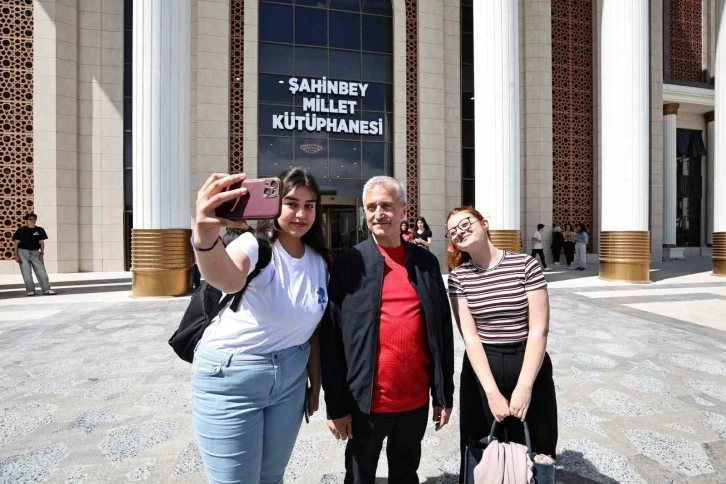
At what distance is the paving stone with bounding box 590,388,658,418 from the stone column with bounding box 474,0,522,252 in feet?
20.1

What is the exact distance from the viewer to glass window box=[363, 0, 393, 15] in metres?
14.0

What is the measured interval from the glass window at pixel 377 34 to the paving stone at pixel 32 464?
1422 cm

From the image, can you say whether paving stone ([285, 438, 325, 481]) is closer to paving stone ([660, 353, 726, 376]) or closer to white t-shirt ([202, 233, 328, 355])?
white t-shirt ([202, 233, 328, 355])

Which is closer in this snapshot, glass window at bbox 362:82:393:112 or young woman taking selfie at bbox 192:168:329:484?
young woman taking selfie at bbox 192:168:329:484

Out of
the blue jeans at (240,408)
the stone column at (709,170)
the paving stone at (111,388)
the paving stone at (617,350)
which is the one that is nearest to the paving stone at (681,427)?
the paving stone at (617,350)

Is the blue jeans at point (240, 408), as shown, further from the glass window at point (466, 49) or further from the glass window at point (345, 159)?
the glass window at point (466, 49)

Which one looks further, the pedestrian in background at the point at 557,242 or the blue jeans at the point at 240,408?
the pedestrian in background at the point at 557,242

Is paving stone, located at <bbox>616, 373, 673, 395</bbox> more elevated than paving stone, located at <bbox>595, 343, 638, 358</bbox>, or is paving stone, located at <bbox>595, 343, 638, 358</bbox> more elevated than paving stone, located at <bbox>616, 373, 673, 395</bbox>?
paving stone, located at <bbox>595, 343, 638, 358</bbox>

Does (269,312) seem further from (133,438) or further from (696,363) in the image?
(696,363)

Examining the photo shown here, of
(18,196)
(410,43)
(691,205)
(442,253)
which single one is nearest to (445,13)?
(410,43)

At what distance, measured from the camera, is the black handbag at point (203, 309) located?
4.72 ft

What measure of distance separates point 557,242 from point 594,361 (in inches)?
455

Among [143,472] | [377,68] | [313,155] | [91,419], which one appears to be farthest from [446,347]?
[377,68]

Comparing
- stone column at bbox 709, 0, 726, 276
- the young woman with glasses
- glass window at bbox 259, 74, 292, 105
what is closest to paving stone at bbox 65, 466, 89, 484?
the young woman with glasses
